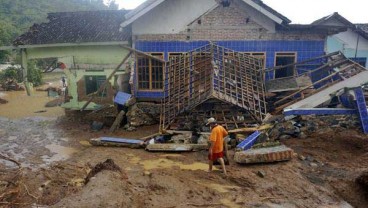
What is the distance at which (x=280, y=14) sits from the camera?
13.3 m

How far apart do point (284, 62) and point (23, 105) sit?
16.2m

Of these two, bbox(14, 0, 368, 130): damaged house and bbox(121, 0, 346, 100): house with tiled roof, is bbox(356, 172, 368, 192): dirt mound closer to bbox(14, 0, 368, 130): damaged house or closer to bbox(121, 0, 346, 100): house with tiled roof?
bbox(14, 0, 368, 130): damaged house

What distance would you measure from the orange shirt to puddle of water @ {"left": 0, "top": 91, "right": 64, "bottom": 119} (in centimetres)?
1181

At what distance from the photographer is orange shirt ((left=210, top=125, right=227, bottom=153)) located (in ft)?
27.5

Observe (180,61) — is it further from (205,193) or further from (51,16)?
(51,16)

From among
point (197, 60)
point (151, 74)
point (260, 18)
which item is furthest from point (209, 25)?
point (151, 74)

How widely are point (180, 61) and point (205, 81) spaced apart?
67.1 inches

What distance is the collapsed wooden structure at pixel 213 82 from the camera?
37.8 ft

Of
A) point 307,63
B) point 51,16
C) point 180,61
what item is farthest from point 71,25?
point 307,63

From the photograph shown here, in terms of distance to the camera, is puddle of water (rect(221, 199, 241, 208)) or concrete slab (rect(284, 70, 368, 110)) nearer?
puddle of water (rect(221, 199, 241, 208))

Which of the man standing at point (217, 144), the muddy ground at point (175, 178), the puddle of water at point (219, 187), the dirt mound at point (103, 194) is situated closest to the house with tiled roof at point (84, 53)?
the muddy ground at point (175, 178)

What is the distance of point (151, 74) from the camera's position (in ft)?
47.8

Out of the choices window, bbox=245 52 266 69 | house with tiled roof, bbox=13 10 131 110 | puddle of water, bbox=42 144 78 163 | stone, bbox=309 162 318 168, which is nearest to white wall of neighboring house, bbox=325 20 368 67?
window, bbox=245 52 266 69

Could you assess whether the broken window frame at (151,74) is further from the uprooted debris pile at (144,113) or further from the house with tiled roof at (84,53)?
the uprooted debris pile at (144,113)
